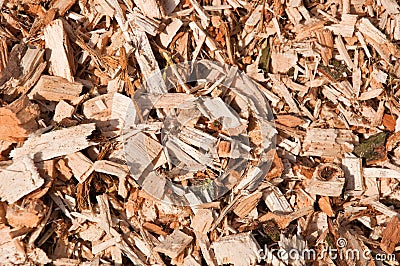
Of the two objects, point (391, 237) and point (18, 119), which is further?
point (391, 237)

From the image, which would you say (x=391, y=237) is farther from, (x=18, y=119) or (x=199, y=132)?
(x=18, y=119)

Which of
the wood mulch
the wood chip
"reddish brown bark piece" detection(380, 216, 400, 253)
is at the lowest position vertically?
"reddish brown bark piece" detection(380, 216, 400, 253)

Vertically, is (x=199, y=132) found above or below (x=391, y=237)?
above

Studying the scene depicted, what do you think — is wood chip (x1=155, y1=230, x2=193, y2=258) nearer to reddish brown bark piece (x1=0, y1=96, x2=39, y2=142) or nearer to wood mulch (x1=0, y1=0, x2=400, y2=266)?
wood mulch (x1=0, y1=0, x2=400, y2=266)

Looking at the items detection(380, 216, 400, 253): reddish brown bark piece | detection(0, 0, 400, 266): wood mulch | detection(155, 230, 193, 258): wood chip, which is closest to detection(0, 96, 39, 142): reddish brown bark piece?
detection(0, 0, 400, 266): wood mulch

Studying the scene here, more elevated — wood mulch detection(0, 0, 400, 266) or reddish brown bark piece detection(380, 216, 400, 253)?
wood mulch detection(0, 0, 400, 266)

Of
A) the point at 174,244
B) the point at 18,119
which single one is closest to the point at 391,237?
the point at 174,244

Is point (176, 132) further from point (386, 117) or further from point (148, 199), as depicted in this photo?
point (386, 117)

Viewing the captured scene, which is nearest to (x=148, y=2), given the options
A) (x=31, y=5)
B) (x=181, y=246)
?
(x=31, y=5)
